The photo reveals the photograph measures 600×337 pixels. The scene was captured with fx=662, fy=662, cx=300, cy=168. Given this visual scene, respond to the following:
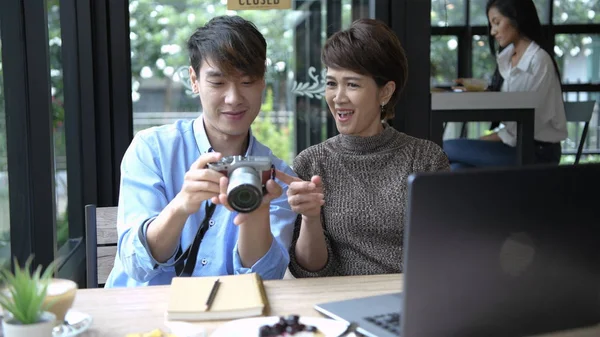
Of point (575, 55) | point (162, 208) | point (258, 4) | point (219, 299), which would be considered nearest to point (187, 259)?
point (162, 208)

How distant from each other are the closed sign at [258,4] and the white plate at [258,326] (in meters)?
1.63

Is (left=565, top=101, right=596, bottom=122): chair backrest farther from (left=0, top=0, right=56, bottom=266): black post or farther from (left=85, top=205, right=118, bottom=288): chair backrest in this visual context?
(left=0, top=0, right=56, bottom=266): black post

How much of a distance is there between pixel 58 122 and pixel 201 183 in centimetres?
110

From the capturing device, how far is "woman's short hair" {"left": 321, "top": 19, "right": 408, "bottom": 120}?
76.6 inches

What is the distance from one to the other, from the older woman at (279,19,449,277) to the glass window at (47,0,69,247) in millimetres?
851

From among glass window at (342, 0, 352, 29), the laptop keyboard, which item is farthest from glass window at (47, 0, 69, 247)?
the laptop keyboard

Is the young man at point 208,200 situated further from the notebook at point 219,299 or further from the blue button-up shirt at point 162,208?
the notebook at point 219,299

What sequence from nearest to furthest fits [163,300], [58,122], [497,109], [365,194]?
[163,300], [365,194], [58,122], [497,109]

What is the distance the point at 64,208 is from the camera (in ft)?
7.84

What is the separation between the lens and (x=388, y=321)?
1167 millimetres

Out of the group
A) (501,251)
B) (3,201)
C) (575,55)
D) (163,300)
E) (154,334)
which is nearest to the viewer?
(501,251)

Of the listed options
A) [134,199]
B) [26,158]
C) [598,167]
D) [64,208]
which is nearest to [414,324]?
[598,167]

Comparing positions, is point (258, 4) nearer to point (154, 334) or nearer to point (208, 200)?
point (208, 200)

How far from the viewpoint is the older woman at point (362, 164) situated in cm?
186
